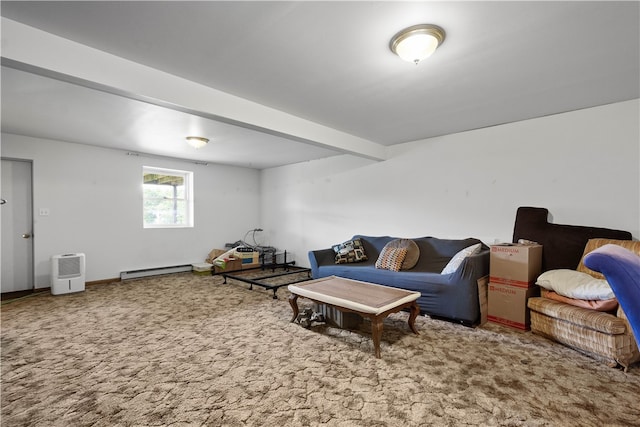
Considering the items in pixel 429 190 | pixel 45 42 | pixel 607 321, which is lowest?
pixel 607 321

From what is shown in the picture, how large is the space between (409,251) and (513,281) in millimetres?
1349

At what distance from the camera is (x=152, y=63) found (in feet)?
7.82

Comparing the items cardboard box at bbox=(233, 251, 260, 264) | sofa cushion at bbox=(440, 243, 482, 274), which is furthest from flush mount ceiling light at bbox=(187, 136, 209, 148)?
sofa cushion at bbox=(440, 243, 482, 274)

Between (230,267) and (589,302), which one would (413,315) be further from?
(230,267)

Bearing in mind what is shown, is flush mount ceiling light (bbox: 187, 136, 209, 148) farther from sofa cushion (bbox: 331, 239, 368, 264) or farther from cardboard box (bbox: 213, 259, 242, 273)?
sofa cushion (bbox: 331, 239, 368, 264)

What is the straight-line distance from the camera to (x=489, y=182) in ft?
13.1

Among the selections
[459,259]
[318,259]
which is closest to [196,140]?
[318,259]

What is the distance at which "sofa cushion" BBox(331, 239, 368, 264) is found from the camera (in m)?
4.64

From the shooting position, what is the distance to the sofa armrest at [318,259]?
4.66 m

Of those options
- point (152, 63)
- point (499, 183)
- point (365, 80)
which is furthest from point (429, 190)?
point (152, 63)

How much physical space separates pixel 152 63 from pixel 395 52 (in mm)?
1936

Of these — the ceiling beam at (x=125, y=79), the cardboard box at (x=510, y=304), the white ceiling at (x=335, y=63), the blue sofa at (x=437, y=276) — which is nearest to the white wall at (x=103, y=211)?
the white ceiling at (x=335, y=63)

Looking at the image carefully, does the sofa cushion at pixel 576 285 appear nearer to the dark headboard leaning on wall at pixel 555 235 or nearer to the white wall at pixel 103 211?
the dark headboard leaning on wall at pixel 555 235

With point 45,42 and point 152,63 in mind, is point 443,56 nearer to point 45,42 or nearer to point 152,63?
point 152,63
